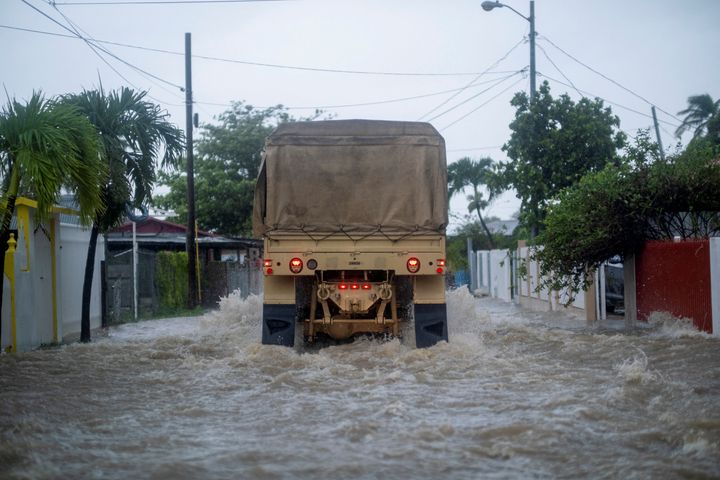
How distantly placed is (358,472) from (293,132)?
7.73m

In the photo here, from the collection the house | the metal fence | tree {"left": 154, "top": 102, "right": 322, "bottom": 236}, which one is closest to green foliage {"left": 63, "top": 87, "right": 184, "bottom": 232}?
the metal fence

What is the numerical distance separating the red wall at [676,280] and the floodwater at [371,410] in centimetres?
48

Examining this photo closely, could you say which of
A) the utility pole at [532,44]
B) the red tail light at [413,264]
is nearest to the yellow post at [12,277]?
the red tail light at [413,264]

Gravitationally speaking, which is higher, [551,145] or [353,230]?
[551,145]

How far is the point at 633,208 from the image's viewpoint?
1580 centimetres

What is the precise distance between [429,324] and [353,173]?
8.06 feet

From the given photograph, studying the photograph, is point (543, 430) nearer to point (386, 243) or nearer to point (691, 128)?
point (386, 243)

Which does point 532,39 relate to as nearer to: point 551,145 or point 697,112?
point 551,145

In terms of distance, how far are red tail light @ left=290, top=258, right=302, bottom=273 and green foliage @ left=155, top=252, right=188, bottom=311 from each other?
47.4 feet

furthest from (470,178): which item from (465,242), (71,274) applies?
(71,274)

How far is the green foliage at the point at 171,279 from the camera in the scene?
2667 centimetres

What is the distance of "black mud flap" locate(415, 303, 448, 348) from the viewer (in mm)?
12812

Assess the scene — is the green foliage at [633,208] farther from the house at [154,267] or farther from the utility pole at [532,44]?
the house at [154,267]

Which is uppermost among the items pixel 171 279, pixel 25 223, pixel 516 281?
pixel 25 223
